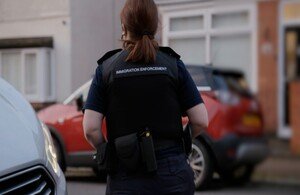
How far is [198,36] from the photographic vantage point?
12.6 ft

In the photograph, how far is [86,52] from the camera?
13.8 ft

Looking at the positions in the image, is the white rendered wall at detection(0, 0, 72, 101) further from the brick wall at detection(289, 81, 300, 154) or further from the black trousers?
the black trousers

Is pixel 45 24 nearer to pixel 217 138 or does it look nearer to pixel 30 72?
pixel 30 72

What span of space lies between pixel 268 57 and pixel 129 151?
1.38 metres

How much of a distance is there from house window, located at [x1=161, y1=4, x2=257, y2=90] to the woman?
0.71 metres

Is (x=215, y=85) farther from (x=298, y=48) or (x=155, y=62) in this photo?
(x=155, y=62)

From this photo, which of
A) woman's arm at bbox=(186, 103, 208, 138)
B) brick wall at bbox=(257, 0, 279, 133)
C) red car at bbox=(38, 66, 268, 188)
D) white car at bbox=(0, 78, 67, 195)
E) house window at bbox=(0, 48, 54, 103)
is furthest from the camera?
red car at bbox=(38, 66, 268, 188)

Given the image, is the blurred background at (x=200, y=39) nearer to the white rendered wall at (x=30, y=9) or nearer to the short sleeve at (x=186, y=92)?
the white rendered wall at (x=30, y=9)

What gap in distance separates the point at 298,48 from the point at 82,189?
3843 mm

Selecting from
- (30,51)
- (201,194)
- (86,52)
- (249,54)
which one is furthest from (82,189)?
(249,54)

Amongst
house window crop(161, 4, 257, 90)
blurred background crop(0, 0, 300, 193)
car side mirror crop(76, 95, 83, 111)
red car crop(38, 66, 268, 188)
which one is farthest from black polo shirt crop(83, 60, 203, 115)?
car side mirror crop(76, 95, 83, 111)

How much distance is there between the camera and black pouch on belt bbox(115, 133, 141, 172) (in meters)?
2.81

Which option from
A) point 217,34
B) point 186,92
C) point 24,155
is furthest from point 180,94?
point 217,34

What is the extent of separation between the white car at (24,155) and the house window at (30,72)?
46.0 inches
